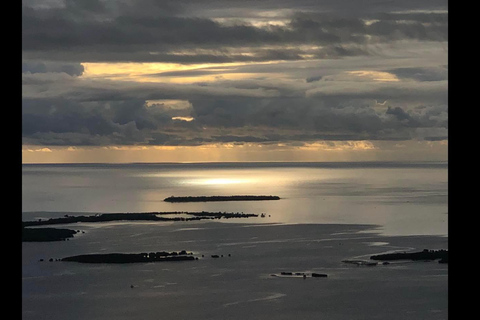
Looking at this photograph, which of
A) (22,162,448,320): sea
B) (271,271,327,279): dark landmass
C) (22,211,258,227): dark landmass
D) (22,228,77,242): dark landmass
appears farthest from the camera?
(22,211,258,227): dark landmass

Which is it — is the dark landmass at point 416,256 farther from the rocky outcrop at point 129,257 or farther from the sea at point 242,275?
the rocky outcrop at point 129,257

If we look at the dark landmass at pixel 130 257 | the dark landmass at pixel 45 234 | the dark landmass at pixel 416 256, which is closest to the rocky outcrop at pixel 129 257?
the dark landmass at pixel 130 257

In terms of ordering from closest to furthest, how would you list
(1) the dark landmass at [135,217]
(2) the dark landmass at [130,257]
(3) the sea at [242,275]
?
(3) the sea at [242,275]
(2) the dark landmass at [130,257]
(1) the dark landmass at [135,217]

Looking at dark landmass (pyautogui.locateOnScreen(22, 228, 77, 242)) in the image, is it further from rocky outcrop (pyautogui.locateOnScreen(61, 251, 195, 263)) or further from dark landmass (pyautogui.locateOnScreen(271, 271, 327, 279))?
dark landmass (pyautogui.locateOnScreen(271, 271, 327, 279))

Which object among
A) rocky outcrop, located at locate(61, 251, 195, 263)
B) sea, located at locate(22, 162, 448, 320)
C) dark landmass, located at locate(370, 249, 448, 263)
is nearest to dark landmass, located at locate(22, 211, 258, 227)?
sea, located at locate(22, 162, 448, 320)

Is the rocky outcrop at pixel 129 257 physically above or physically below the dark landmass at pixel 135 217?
below
